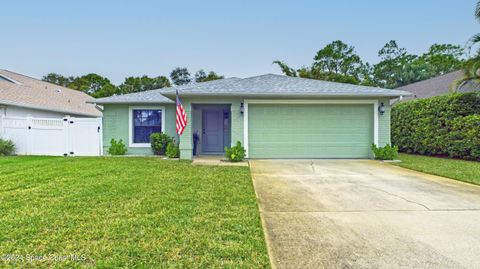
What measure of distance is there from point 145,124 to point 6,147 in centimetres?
540

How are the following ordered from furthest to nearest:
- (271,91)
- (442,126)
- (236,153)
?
1. (442,126)
2. (271,91)
3. (236,153)

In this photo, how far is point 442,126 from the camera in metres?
10.6

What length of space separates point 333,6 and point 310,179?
1217 cm

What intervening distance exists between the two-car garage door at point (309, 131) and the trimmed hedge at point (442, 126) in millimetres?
3202

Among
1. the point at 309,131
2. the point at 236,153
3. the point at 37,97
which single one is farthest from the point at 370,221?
the point at 37,97

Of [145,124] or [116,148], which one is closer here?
[116,148]

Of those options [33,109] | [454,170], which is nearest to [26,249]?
[454,170]

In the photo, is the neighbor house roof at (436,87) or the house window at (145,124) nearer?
the house window at (145,124)

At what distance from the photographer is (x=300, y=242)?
2.89m

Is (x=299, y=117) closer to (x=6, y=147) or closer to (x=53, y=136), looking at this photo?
(x=53, y=136)

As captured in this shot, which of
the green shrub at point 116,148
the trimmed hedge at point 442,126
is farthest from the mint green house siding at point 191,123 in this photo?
the trimmed hedge at point 442,126

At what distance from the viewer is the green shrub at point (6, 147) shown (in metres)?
10.3

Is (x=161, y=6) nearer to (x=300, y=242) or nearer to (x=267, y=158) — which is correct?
(x=267, y=158)

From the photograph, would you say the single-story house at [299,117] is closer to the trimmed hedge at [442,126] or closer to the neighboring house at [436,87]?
the trimmed hedge at [442,126]
